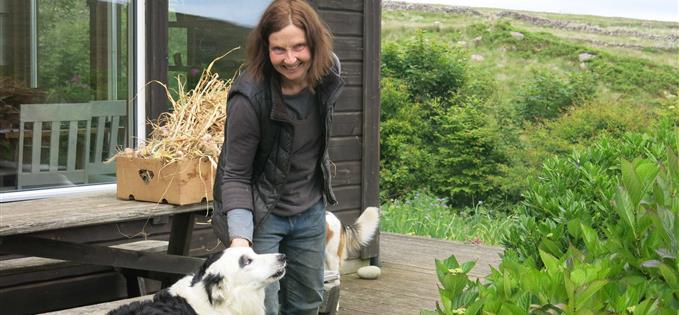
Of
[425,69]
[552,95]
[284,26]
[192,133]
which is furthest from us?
[552,95]

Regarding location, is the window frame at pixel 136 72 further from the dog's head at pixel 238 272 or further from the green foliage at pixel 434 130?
the green foliage at pixel 434 130

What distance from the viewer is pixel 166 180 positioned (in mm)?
4719

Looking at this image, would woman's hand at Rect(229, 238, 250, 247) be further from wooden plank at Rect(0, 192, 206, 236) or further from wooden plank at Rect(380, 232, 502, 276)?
wooden plank at Rect(380, 232, 502, 276)

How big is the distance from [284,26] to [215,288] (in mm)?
1042

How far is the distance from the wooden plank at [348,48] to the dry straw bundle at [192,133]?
7.28 ft

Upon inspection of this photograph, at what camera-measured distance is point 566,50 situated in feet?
69.8

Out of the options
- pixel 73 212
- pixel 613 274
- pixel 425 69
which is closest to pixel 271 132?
pixel 73 212

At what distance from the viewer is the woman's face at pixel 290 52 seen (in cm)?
351

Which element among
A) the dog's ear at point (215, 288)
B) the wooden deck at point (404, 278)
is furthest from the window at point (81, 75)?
the dog's ear at point (215, 288)

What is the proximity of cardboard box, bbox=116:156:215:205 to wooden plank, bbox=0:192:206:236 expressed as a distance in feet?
0.15

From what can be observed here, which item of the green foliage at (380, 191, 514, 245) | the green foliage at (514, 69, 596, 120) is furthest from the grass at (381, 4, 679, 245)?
the green foliage at (380, 191, 514, 245)

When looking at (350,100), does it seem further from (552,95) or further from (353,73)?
(552,95)

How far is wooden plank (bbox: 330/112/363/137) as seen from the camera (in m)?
7.27

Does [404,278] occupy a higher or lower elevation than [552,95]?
lower
